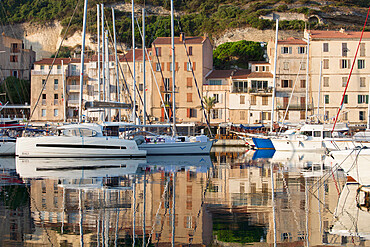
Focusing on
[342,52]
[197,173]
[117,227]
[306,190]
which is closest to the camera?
[117,227]

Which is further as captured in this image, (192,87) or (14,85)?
(14,85)

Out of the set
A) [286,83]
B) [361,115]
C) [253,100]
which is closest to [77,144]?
[253,100]

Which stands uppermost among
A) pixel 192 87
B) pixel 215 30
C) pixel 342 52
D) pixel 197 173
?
pixel 215 30

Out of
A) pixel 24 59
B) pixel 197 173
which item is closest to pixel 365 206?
pixel 197 173

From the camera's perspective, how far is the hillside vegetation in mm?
88000

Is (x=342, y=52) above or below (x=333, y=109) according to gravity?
above

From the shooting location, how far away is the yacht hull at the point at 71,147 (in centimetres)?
3525

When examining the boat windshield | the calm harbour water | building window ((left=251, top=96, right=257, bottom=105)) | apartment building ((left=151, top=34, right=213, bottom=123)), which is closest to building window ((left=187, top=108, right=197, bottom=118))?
apartment building ((left=151, top=34, right=213, bottom=123))

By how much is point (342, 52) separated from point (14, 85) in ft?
136

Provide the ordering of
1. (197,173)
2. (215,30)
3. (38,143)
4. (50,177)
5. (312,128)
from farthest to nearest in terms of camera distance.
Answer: (215,30), (312,128), (38,143), (197,173), (50,177)

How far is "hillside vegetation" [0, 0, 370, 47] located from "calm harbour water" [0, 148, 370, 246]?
55.5 meters

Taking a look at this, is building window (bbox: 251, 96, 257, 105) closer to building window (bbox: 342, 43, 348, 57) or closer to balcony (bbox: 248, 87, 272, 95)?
balcony (bbox: 248, 87, 272, 95)

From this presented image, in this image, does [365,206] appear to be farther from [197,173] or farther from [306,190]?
[197,173]

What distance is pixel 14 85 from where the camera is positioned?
73.8 metres
